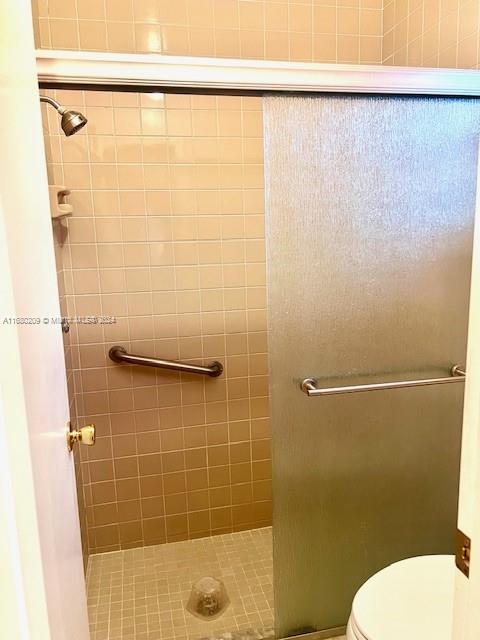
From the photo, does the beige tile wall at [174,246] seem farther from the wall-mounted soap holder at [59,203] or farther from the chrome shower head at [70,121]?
the chrome shower head at [70,121]

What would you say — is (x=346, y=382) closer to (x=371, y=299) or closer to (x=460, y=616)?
(x=371, y=299)

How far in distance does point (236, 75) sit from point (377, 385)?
3.25 feet

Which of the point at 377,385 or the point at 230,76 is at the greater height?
the point at 230,76

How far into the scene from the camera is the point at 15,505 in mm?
546

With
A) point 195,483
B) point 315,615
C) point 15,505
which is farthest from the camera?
point 195,483

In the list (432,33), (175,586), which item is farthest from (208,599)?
(432,33)

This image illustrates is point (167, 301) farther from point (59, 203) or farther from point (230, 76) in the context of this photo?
point (230, 76)

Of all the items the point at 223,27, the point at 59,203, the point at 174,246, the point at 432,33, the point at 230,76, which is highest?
the point at 223,27

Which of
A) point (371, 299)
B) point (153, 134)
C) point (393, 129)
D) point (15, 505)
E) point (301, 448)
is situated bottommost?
point (301, 448)

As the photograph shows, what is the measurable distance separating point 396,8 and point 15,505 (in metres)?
2.27

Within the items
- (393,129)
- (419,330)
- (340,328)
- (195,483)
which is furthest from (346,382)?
(195,483)

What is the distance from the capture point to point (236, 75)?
119 cm

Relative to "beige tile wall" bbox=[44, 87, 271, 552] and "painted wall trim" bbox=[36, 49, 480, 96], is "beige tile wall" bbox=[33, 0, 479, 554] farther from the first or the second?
Result: "painted wall trim" bbox=[36, 49, 480, 96]

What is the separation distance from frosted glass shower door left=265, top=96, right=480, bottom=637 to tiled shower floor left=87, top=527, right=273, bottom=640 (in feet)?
A: 0.85
